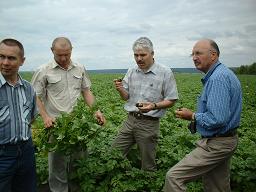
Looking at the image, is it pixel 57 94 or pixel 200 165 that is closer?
pixel 200 165

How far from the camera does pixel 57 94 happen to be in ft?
17.5

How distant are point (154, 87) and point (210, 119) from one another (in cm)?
164

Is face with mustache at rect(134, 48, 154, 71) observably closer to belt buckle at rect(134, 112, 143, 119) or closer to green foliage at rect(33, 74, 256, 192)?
belt buckle at rect(134, 112, 143, 119)

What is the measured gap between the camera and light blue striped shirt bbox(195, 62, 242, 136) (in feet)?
12.9

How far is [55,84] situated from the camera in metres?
5.30

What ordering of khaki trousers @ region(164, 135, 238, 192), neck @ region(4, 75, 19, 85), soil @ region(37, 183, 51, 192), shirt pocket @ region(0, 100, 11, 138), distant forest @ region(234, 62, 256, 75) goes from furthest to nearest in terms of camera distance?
distant forest @ region(234, 62, 256, 75)
soil @ region(37, 183, 51, 192)
khaki trousers @ region(164, 135, 238, 192)
neck @ region(4, 75, 19, 85)
shirt pocket @ region(0, 100, 11, 138)

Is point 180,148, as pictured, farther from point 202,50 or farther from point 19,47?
point 19,47

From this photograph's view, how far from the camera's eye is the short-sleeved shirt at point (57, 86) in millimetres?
5242

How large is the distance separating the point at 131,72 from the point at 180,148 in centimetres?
192

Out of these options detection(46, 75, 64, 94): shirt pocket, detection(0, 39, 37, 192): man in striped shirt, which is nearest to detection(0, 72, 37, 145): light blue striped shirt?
detection(0, 39, 37, 192): man in striped shirt

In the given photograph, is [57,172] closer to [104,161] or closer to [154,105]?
[104,161]

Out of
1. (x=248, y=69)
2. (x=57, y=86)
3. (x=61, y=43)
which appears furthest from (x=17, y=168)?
(x=248, y=69)

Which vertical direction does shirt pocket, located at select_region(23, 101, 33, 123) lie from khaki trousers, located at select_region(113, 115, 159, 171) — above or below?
above

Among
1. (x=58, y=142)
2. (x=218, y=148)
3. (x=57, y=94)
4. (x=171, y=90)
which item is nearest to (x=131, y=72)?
(x=171, y=90)
